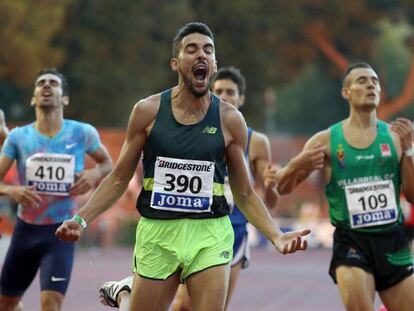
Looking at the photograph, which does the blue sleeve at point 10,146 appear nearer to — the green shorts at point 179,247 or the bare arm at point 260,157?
the bare arm at point 260,157

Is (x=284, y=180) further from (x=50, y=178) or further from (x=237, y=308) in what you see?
(x=237, y=308)

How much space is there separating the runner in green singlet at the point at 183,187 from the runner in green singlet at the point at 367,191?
1.62 metres

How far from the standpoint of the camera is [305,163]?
10.0 m

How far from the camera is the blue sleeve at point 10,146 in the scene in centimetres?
1173

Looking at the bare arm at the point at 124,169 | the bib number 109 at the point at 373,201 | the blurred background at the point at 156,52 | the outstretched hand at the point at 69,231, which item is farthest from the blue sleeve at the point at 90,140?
the blurred background at the point at 156,52

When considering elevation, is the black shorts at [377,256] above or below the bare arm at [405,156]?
below

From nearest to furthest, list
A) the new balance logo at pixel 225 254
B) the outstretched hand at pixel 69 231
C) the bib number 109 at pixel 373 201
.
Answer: the outstretched hand at pixel 69 231, the new balance logo at pixel 225 254, the bib number 109 at pixel 373 201

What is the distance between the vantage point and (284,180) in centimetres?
1052

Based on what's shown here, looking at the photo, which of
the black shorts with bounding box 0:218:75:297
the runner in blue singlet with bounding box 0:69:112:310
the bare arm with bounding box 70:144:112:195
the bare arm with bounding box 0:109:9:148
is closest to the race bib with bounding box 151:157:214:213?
the runner in blue singlet with bounding box 0:69:112:310

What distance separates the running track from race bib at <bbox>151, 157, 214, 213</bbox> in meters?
4.93

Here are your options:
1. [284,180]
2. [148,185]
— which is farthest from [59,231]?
[284,180]

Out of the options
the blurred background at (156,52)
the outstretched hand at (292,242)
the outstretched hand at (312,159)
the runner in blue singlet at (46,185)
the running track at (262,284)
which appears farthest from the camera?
the blurred background at (156,52)

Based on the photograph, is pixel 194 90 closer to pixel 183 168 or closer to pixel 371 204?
pixel 183 168

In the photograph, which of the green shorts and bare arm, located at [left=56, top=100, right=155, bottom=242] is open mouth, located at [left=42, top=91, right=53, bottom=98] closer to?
bare arm, located at [left=56, top=100, right=155, bottom=242]
